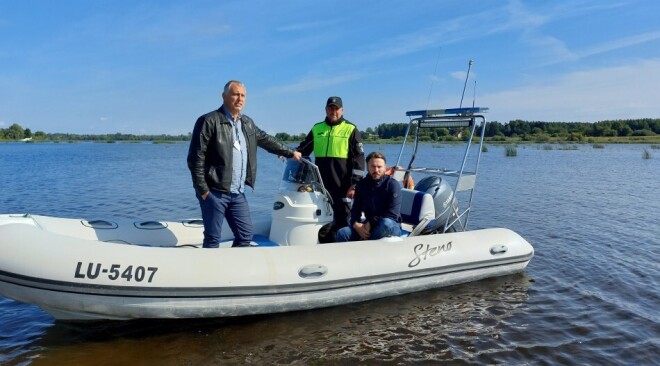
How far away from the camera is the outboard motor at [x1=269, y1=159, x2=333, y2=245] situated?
4762mm

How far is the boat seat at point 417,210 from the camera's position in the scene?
515 cm

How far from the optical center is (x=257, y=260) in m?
3.92

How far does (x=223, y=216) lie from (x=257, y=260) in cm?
50

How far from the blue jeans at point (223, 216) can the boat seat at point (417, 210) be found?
1.96 m

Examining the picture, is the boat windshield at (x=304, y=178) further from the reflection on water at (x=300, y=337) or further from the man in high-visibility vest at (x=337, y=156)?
the reflection on water at (x=300, y=337)

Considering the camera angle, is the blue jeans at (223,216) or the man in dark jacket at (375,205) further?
the man in dark jacket at (375,205)

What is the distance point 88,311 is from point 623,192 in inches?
546

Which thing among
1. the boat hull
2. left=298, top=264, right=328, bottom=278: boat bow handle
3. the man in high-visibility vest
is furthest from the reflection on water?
the man in high-visibility vest

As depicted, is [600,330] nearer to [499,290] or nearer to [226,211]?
[499,290]

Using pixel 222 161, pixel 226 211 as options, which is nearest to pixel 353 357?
pixel 226 211

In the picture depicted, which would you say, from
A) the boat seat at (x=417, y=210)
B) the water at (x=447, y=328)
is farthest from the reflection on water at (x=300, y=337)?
the boat seat at (x=417, y=210)

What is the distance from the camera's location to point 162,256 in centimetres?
371

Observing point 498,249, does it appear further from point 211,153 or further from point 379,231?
point 211,153

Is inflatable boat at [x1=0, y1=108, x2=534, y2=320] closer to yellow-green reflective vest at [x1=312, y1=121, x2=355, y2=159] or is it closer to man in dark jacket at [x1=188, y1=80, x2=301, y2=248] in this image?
yellow-green reflective vest at [x1=312, y1=121, x2=355, y2=159]
